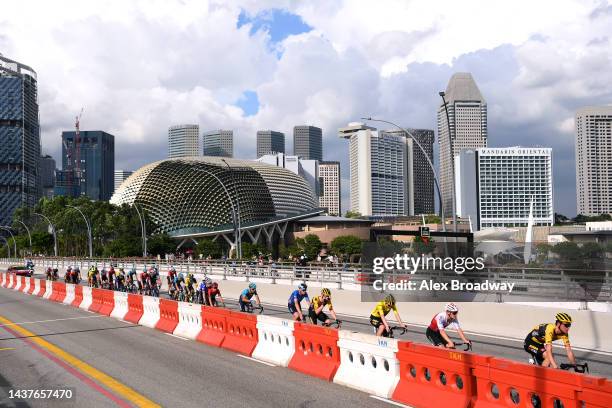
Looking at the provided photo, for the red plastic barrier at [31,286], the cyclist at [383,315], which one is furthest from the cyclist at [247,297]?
the red plastic barrier at [31,286]

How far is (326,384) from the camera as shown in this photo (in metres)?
10.2

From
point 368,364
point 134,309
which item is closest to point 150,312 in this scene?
point 134,309

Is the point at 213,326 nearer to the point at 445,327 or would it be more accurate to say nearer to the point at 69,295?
the point at 445,327

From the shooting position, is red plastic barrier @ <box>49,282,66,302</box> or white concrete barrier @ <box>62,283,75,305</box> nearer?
white concrete barrier @ <box>62,283,75,305</box>

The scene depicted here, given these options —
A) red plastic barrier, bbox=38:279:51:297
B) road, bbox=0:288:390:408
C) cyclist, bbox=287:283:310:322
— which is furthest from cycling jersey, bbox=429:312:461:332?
red plastic barrier, bbox=38:279:51:297

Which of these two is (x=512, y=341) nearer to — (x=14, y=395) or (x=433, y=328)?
(x=433, y=328)

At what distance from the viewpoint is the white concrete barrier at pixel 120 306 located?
21577mm

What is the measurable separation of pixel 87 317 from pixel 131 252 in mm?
74680

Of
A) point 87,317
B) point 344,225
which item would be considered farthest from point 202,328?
point 344,225

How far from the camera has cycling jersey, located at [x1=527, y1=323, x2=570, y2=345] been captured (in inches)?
321

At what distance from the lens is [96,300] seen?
81.4ft

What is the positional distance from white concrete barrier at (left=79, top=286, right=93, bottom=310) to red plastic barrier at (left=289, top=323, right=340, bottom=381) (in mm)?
16078

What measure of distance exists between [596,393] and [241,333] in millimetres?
8583

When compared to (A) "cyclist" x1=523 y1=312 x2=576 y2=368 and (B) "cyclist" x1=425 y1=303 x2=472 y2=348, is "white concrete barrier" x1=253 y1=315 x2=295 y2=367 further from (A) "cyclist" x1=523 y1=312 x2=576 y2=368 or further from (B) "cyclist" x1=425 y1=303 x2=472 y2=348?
(A) "cyclist" x1=523 y1=312 x2=576 y2=368
